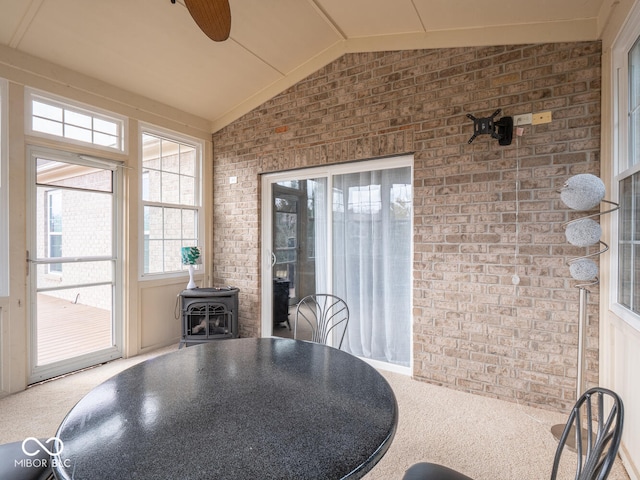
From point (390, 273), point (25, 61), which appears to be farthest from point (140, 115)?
point (390, 273)

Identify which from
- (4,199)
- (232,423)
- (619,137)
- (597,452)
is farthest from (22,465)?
(619,137)

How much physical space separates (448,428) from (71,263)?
370cm

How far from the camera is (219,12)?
182 cm

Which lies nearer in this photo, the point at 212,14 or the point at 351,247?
the point at 212,14

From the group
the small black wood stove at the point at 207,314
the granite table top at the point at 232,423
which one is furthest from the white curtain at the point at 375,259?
the granite table top at the point at 232,423

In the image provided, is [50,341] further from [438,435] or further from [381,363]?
[438,435]

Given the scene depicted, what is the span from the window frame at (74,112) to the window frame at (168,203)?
0.19m

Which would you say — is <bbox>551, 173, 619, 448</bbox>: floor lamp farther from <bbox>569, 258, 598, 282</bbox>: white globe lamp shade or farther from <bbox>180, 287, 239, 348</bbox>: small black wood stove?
<bbox>180, 287, 239, 348</bbox>: small black wood stove

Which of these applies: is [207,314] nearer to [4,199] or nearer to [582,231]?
[4,199]

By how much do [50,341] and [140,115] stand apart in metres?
2.53

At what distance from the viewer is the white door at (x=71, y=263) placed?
9.96 feet

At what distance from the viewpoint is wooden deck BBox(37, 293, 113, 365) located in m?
3.11

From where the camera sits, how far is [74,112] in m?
3.27

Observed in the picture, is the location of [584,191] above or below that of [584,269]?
above
